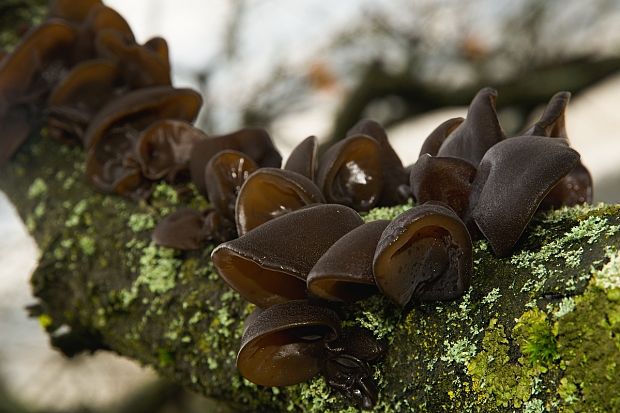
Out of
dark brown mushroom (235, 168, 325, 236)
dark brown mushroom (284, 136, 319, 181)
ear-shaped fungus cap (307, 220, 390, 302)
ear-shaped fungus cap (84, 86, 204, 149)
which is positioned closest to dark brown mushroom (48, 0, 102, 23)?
ear-shaped fungus cap (84, 86, 204, 149)

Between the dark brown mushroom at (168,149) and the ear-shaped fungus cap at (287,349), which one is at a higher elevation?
the dark brown mushroom at (168,149)

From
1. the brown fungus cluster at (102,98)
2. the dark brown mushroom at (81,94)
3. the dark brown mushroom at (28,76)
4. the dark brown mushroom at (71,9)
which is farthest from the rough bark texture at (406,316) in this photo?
the dark brown mushroom at (71,9)

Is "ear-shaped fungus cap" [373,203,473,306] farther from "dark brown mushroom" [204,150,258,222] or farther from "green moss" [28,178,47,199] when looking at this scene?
"green moss" [28,178,47,199]

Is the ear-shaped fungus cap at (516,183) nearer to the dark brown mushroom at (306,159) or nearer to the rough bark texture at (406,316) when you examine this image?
the rough bark texture at (406,316)

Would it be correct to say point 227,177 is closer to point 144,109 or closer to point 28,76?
point 144,109

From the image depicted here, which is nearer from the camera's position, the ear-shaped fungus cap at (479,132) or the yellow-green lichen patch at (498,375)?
the yellow-green lichen patch at (498,375)
